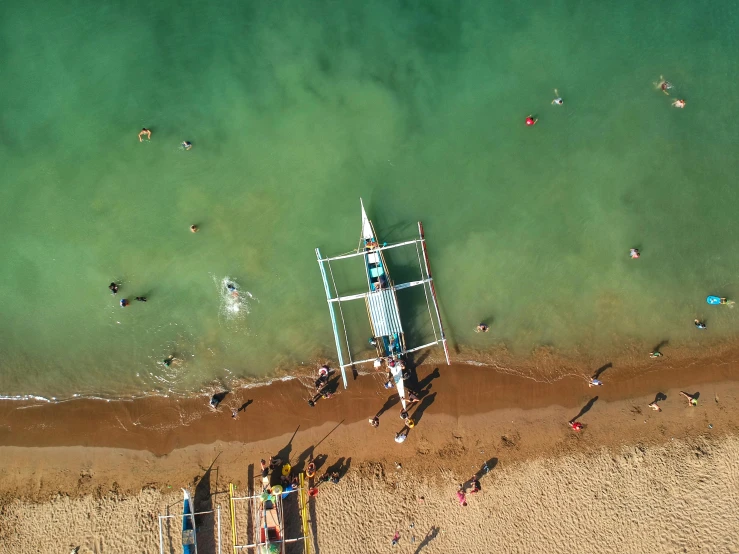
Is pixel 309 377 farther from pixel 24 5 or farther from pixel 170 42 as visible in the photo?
pixel 24 5

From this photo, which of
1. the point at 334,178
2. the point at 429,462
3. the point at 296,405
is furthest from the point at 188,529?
the point at 334,178

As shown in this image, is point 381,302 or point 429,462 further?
point 429,462

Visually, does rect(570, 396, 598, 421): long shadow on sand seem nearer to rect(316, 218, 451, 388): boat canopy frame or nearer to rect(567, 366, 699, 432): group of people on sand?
rect(567, 366, 699, 432): group of people on sand

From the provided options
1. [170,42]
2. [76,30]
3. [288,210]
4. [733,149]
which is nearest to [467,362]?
[288,210]

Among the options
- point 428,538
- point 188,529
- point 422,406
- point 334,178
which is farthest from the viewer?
point 334,178

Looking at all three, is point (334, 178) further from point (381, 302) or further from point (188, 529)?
point (188, 529)

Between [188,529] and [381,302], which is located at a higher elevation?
[381,302]

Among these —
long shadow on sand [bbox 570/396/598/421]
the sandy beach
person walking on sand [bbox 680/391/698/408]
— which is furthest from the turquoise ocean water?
person walking on sand [bbox 680/391/698/408]
